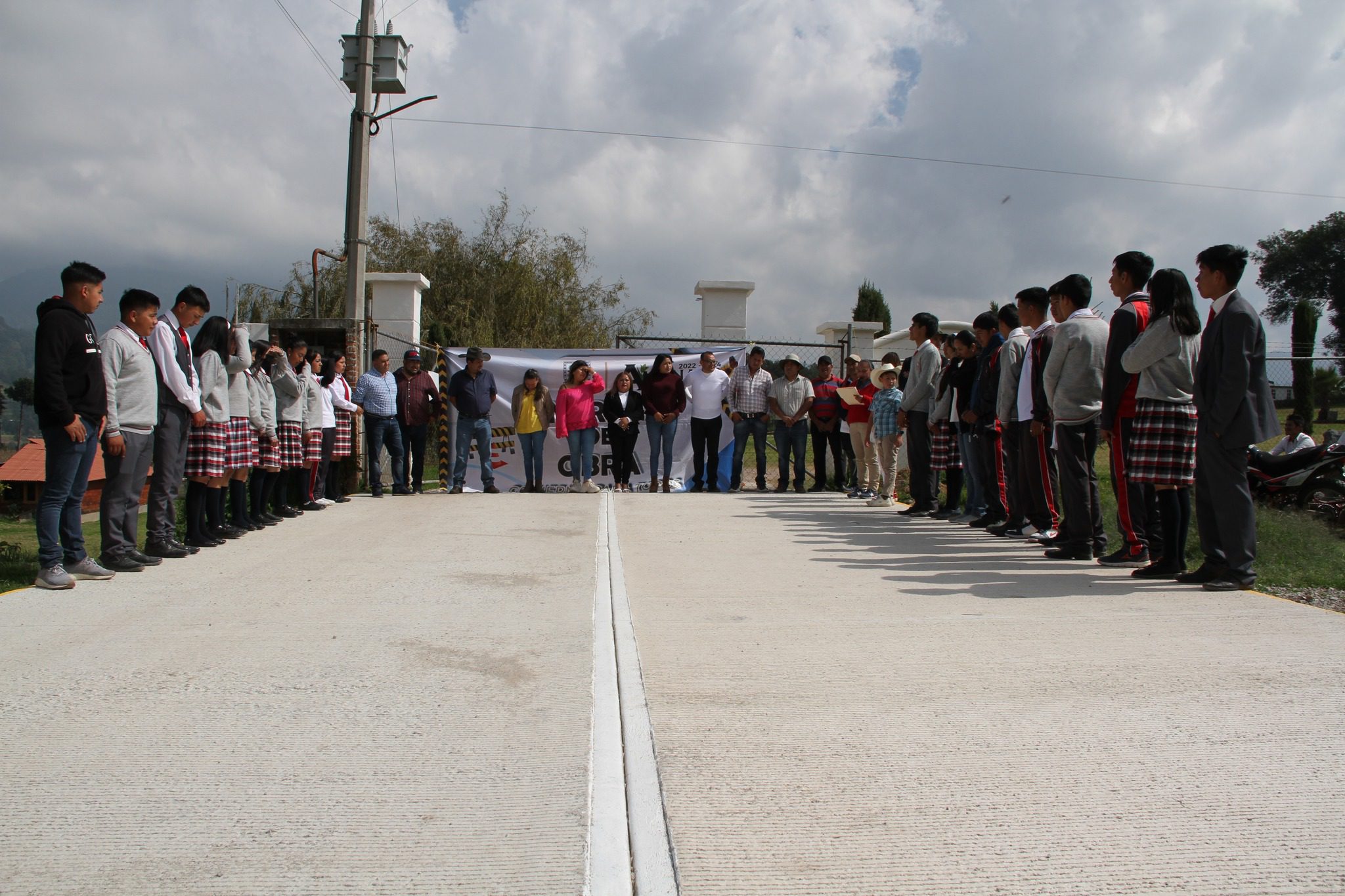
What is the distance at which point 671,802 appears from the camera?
2.72 m

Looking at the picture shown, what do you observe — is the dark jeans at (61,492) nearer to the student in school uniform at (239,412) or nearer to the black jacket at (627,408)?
the student in school uniform at (239,412)

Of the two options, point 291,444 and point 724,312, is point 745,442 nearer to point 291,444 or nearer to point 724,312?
point 724,312

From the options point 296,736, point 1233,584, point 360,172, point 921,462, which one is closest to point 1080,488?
point 1233,584

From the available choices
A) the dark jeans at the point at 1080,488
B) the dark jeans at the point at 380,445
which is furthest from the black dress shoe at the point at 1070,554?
the dark jeans at the point at 380,445

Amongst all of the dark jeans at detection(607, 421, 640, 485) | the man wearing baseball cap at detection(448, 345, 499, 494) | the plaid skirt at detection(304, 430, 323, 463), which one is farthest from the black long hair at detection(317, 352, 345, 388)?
the dark jeans at detection(607, 421, 640, 485)

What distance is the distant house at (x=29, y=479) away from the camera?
2180 cm

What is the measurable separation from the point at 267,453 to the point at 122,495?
2.47 meters

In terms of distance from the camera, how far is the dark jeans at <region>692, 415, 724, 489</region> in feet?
44.9

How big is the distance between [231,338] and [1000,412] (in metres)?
6.28

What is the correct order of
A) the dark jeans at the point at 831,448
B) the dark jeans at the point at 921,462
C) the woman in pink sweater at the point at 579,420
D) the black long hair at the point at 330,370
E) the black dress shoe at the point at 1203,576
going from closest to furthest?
the black dress shoe at the point at 1203,576 → the dark jeans at the point at 921,462 → the black long hair at the point at 330,370 → the woman in pink sweater at the point at 579,420 → the dark jeans at the point at 831,448

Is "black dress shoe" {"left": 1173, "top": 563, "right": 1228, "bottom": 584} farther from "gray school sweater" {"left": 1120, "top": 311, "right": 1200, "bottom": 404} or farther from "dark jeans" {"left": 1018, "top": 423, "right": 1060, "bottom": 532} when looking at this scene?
"dark jeans" {"left": 1018, "top": 423, "right": 1060, "bottom": 532}

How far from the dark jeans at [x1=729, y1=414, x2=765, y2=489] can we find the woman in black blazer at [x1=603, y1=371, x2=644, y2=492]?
1358mm

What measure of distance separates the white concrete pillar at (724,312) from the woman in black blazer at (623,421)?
77.0 inches

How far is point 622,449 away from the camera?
1355 cm
